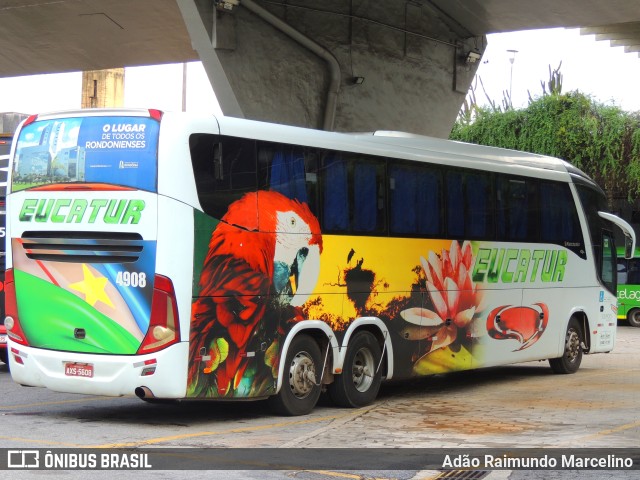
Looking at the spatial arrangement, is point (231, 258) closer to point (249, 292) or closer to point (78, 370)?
point (249, 292)

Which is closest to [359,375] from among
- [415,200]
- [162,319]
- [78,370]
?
[415,200]

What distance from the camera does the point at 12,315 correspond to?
39.7 feet

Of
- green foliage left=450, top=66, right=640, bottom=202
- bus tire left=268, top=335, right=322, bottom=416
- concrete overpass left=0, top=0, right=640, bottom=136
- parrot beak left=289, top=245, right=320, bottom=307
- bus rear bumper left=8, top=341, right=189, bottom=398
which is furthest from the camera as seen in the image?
green foliage left=450, top=66, right=640, bottom=202

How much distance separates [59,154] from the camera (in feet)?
38.8

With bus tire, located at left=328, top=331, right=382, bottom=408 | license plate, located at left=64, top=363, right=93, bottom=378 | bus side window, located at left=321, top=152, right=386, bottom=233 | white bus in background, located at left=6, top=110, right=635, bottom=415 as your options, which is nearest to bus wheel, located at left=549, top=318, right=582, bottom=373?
white bus in background, located at left=6, top=110, right=635, bottom=415

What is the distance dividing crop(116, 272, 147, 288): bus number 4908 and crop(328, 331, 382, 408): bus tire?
10.0 feet

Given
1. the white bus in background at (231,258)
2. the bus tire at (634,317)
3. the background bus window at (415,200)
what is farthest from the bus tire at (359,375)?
the bus tire at (634,317)

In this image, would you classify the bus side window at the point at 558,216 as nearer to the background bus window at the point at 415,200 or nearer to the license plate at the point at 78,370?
the background bus window at the point at 415,200

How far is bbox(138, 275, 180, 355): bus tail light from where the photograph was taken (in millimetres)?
11195

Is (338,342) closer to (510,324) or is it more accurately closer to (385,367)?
(385,367)

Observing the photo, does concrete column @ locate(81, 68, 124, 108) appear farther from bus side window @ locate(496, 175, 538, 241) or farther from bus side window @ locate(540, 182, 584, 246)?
bus side window @ locate(496, 175, 538, 241)

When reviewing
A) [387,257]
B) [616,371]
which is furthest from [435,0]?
[387,257]

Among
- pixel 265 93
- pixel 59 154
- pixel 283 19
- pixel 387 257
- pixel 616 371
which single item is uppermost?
pixel 283 19

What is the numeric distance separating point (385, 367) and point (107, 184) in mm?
4480
